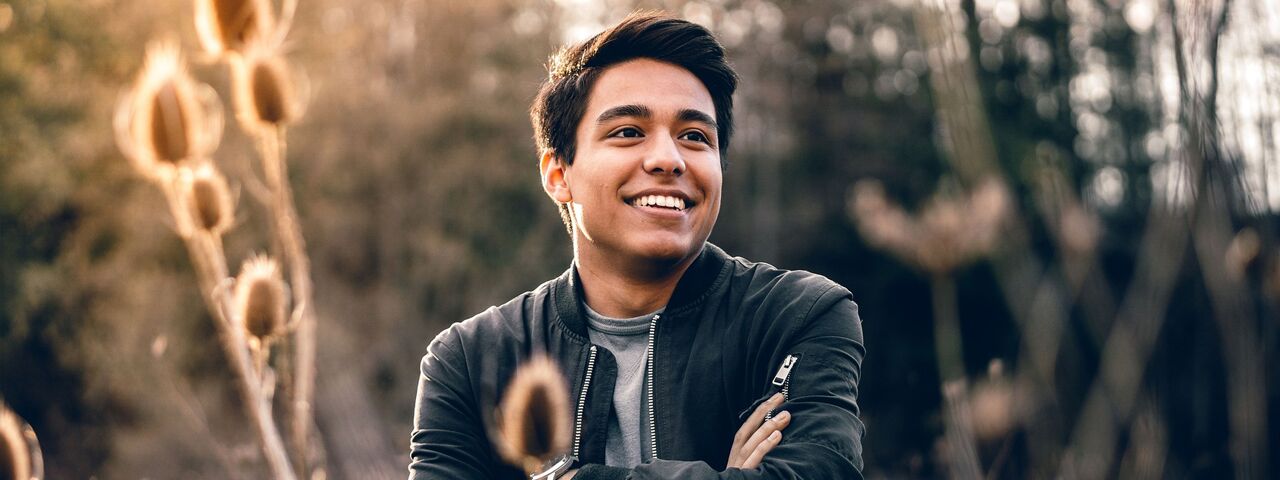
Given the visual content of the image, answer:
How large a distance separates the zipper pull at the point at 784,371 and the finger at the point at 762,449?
150mm

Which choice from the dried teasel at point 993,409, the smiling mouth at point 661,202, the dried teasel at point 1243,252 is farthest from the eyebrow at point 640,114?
the dried teasel at point 1243,252

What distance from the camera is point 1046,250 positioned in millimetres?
14883

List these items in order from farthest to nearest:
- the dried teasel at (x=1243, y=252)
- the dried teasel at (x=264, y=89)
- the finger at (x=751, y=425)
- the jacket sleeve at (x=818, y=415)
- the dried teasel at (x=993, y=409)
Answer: the dried teasel at (x=993, y=409) → the dried teasel at (x=1243, y=252) → the finger at (x=751, y=425) → the jacket sleeve at (x=818, y=415) → the dried teasel at (x=264, y=89)

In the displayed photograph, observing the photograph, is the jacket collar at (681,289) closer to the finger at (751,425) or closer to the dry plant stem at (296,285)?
the finger at (751,425)

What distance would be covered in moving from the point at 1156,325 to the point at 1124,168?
12050 mm

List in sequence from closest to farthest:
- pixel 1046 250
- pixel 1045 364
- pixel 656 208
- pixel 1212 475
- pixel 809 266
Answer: pixel 656 208, pixel 1045 364, pixel 1212 475, pixel 1046 250, pixel 809 266

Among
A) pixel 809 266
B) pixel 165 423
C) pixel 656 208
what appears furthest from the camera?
pixel 809 266

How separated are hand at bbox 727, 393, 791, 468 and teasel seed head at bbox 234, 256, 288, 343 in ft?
2.71

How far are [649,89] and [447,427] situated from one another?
2.61ft

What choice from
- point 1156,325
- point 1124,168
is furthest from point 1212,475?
point 1124,168

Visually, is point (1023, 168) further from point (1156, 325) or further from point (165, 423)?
point (1156, 325)

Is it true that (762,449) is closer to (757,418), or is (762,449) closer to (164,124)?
(757,418)

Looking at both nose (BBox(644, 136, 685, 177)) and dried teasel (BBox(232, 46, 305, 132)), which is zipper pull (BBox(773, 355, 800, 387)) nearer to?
nose (BBox(644, 136, 685, 177))

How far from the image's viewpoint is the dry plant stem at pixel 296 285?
1663mm
